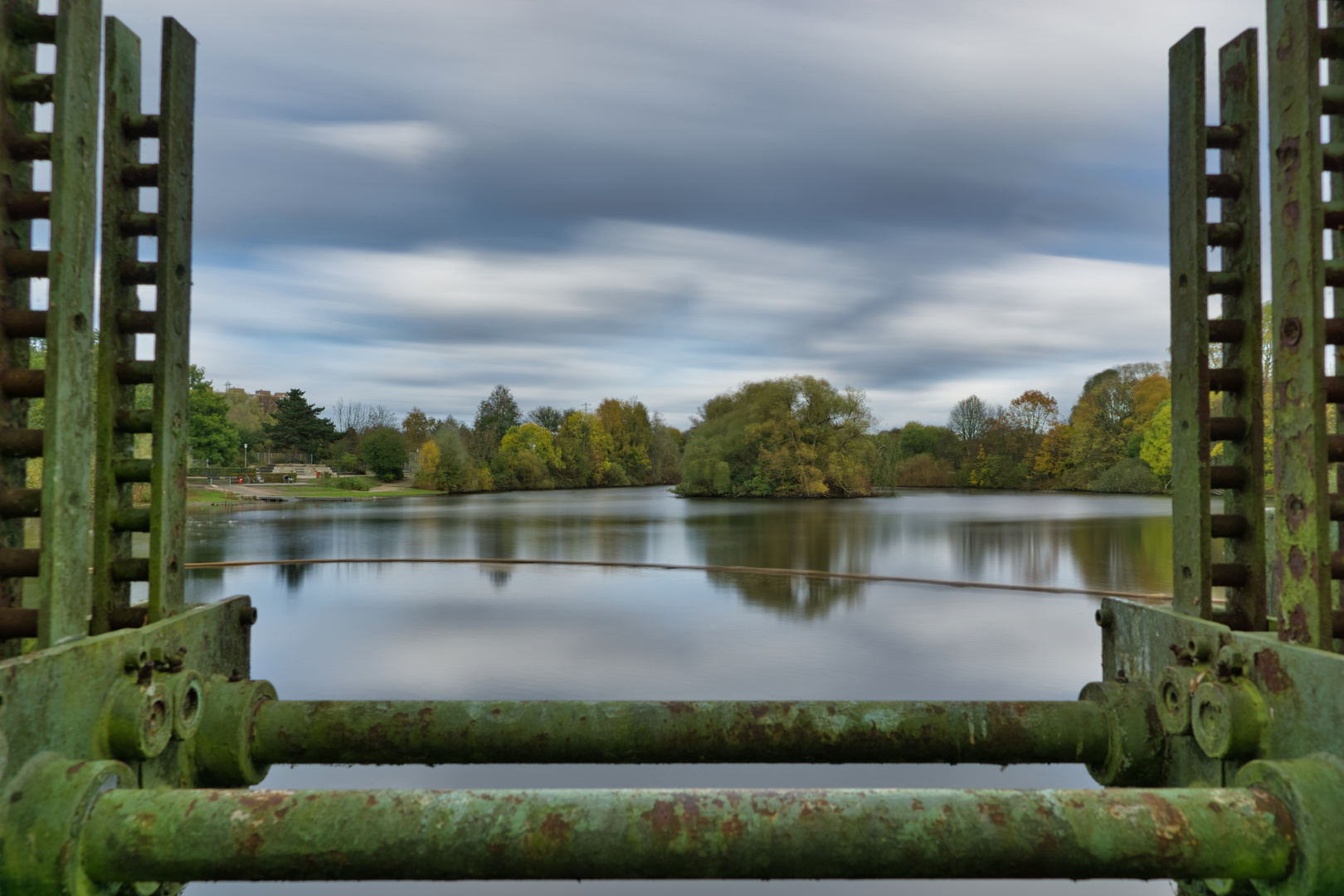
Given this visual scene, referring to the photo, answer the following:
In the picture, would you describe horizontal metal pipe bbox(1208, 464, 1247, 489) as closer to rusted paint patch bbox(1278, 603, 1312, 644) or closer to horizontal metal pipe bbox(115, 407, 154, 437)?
rusted paint patch bbox(1278, 603, 1312, 644)

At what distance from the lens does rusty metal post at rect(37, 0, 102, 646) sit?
220 centimetres

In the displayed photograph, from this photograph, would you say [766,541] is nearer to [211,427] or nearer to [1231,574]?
[1231,574]

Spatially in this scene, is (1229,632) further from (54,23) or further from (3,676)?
(54,23)

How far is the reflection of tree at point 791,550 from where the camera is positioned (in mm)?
10375

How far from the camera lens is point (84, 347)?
233cm

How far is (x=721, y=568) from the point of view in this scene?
521 inches

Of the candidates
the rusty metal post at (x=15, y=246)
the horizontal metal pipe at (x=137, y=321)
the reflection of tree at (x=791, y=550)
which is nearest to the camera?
the rusty metal post at (x=15, y=246)

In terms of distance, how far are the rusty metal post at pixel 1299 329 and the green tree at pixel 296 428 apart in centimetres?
6893

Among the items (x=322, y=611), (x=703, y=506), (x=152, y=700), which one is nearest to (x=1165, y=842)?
(x=152, y=700)

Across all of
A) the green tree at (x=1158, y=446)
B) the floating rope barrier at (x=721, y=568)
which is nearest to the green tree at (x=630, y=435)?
the green tree at (x=1158, y=446)

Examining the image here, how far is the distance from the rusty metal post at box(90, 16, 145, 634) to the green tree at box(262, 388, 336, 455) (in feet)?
219

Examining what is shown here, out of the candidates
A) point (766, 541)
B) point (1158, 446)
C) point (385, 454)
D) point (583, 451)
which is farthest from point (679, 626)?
point (583, 451)

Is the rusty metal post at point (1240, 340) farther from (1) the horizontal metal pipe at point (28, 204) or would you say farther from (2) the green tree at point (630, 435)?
(2) the green tree at point (630, 435)

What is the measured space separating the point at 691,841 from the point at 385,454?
185ft
